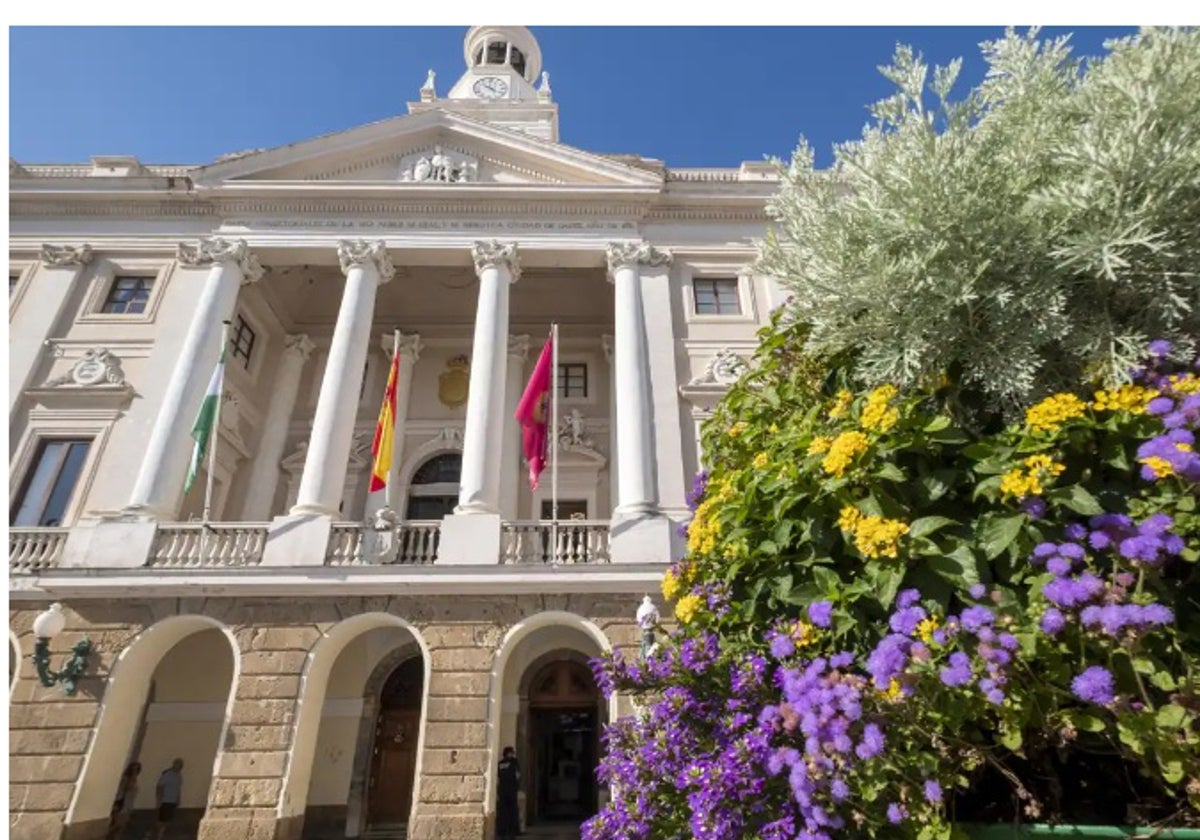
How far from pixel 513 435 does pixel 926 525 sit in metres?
15.0

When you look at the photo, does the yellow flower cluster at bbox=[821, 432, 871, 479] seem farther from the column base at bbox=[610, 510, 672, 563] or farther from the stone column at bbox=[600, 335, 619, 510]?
the stone column at bbox=[600, 335, 619, 510]

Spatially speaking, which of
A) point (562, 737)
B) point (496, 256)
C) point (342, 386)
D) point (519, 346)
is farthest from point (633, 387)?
point (562, 737)

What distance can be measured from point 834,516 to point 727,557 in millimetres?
854

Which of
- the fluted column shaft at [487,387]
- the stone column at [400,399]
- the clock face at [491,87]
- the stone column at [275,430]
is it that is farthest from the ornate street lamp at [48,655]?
the clock face at [491,87]

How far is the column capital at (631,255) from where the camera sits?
1666 cm

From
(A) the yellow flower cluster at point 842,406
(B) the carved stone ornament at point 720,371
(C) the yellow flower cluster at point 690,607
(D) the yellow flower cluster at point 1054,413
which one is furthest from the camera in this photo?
(B) the carved stone ornament at point 720,371

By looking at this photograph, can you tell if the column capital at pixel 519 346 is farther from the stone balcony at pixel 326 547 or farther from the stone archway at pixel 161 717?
the stone archway at pixel 161 717

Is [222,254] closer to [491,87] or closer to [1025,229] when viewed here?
[491,87]

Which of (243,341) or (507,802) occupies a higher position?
(243,341)

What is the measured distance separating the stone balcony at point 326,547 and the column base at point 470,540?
Answer: 7.5 inches

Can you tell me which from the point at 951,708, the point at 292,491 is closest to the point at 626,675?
the point at 951,708

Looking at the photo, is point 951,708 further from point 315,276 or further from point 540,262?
point 315,276

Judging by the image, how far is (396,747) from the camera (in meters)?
14.9

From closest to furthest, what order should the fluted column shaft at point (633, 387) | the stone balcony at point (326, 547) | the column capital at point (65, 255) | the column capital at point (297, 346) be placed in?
the stone balcony at point (326, 547) < the fluted column shaft at point (633, 387) < the column capital at point (65, 255) < the column capital at point (297, 346)
